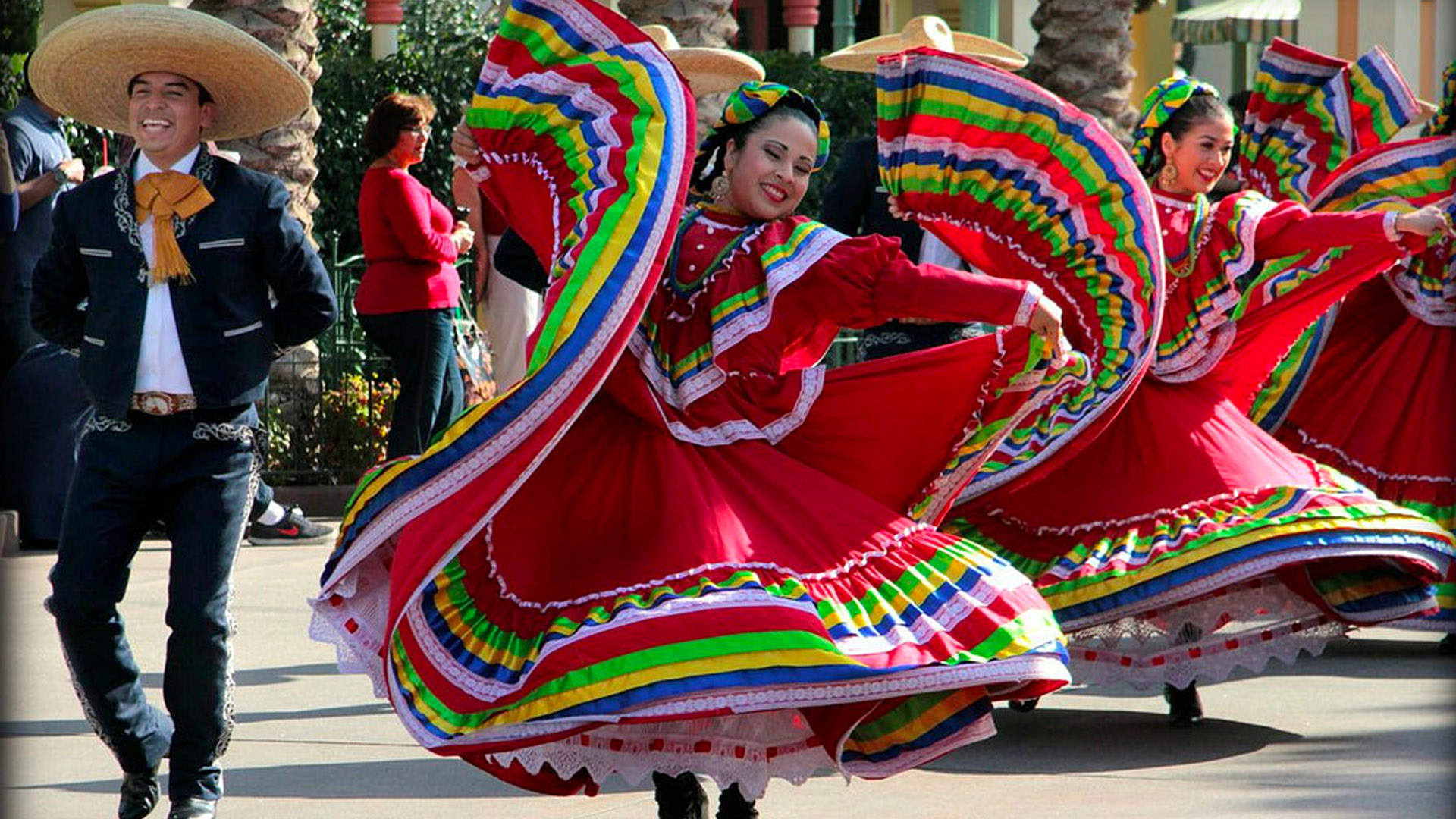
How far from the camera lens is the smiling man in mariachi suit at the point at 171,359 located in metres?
4.84

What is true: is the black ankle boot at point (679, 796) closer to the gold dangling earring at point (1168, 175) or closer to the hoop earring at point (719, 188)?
the hoop earring at point (719, 188)

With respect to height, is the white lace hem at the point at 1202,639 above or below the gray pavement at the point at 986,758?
above

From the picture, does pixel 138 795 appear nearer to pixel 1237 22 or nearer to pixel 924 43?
pixel 924 43

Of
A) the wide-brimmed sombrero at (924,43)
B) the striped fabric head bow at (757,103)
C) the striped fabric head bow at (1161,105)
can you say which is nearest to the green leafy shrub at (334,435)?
the wide-brimmed sombrero at (924,43)

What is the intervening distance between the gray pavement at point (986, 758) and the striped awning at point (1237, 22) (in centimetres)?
1736

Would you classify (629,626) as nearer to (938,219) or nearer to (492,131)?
(492,131)

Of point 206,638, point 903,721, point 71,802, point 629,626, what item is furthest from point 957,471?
point 71,802

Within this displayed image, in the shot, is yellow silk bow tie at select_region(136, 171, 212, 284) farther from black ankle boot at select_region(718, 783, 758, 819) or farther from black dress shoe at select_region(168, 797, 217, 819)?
black ankle boot at select_region(718, 783, 758, 819)

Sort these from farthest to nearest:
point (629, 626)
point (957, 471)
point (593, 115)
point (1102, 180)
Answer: point (1102, 180) → point (957, 471) → point (593, 115) → point (629, 626)

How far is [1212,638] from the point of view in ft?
19.8

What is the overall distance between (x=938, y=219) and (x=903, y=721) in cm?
169

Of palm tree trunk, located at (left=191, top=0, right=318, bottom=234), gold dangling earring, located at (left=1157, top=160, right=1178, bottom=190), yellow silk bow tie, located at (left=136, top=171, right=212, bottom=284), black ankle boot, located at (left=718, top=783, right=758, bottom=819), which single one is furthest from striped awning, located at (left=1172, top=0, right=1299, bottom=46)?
black ankle boot, located at (left=718, top=783, right=758, bottom=819)

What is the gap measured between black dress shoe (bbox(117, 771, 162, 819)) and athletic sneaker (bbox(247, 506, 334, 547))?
15.0ft

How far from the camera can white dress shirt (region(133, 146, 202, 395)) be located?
484 cm
